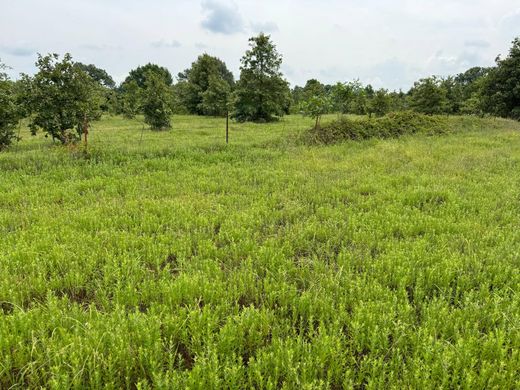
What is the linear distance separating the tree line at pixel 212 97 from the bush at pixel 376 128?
1409 mm

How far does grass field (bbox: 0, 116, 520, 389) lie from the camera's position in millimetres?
2775

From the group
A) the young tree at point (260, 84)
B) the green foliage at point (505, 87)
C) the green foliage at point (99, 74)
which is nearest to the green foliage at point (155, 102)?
the young tree at point (260, 84)

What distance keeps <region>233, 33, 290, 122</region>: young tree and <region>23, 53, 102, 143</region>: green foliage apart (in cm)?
1902

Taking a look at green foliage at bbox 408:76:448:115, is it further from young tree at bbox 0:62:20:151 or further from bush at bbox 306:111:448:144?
young tree at bbox 0:62:20:151

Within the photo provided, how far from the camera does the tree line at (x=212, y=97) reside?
15055 millimetres

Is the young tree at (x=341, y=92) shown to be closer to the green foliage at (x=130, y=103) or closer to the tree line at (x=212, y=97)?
the tree line at (x=212, y=97)

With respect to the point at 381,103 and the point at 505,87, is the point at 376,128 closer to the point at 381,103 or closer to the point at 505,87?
the point at 505,87

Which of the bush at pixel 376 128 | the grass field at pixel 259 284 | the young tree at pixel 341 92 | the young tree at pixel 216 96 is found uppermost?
the young tree at pixel 216 96

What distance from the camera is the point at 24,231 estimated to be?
18.2 ft

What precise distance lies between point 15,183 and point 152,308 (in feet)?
25.3

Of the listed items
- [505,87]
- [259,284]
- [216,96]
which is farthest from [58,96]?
[505,87]

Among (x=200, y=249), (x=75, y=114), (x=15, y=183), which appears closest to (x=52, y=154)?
(x=15, y=183)

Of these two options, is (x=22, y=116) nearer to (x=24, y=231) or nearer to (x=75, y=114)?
(x=75, y=114)

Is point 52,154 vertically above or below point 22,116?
below
